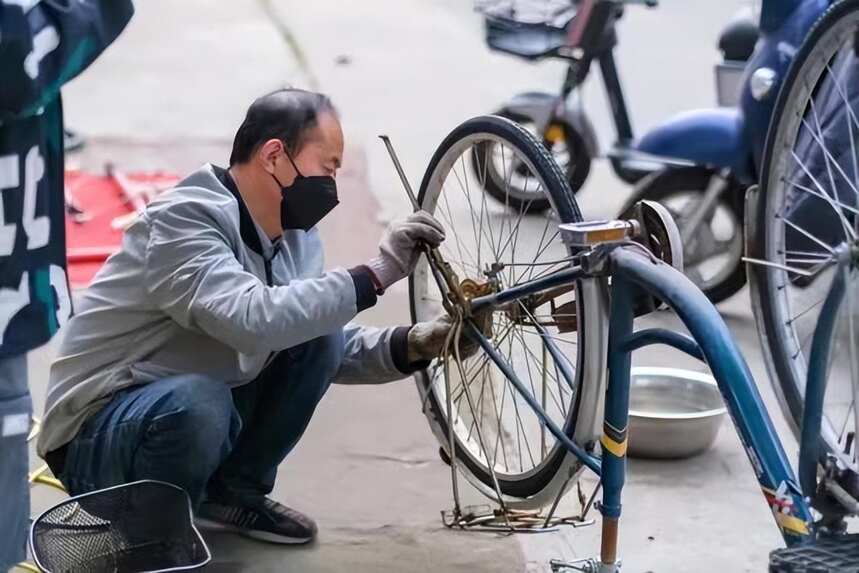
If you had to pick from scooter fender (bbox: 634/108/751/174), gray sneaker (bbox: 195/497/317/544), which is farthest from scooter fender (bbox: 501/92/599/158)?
gray sneaker (bbox: 195/497/317/544)

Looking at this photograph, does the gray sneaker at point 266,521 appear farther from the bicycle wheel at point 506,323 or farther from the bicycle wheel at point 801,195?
the bicycle wheel at point 801,195

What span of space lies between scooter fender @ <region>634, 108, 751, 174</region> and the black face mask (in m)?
1.90

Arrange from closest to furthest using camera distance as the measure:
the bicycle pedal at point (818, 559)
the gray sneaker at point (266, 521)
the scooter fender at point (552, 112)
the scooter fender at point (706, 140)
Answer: the bicycle pedal at point (818, 559), the gray sneaker at point (266, 521), the scooter fender at point (706, 140), the scooter fender at point (552, 112)

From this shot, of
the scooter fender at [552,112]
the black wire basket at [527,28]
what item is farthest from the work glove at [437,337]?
the black wire basket at [527,28]

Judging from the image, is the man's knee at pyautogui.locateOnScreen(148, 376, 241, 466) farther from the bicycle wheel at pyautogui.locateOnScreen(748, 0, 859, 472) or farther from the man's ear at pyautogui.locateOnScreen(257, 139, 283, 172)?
the bicycle wheel at pyautogui.locateOnScreen(748, 0, 859, 472)

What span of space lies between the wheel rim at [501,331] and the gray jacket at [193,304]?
0.74ft

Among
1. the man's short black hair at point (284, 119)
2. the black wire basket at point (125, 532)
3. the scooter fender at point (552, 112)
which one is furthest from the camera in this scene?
the scooter fender at point (552, 112)

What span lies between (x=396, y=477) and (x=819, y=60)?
133 cm

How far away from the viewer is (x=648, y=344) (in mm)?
2070

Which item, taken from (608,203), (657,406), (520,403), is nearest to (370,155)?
(608,203)

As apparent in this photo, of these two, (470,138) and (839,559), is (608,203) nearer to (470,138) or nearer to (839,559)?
(470,138)

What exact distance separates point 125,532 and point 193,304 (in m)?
0.45

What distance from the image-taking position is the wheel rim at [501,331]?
99.6 inches

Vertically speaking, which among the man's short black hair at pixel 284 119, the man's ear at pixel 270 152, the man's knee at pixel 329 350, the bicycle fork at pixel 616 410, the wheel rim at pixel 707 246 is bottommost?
the wheel rim at pixel 707 246
